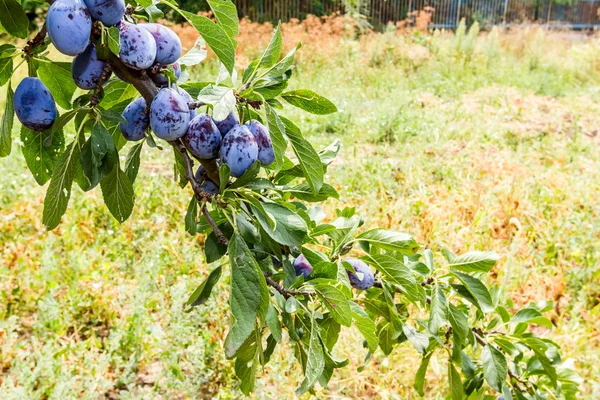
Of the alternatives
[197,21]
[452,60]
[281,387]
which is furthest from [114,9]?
[452,60]

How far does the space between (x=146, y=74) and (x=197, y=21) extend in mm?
91

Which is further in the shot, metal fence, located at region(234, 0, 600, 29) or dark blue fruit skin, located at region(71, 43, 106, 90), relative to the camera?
metal fence, located at region(234, 0, 600, 29)

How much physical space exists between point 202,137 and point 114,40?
126mm

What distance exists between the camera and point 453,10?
548 inches

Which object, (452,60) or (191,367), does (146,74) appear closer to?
(191,367)

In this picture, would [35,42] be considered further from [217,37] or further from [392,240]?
[392,240]

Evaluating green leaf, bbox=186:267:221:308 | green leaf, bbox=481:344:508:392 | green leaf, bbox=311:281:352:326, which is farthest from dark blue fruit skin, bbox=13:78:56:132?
green leaf, bbox=481:344:508:392

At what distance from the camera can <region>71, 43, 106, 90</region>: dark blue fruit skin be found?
1.72ft

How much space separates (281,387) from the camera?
5.97 ft

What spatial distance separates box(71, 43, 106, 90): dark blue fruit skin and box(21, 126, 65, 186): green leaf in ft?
0.43

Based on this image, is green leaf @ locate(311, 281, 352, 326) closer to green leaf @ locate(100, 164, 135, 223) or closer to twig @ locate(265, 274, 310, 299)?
twig @ locate(265, 274, 310, 299)

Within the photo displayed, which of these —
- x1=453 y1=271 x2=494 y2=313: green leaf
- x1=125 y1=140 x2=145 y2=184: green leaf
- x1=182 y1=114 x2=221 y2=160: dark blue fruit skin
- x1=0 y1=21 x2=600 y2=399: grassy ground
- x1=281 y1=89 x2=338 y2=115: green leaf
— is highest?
x1=281 y1=89 x2=338 y2=115: green leaf

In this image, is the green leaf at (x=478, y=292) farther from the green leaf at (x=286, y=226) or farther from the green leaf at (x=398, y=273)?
the green leaf at (x=286, y=226)

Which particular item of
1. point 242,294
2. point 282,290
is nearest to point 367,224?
point 282,290
